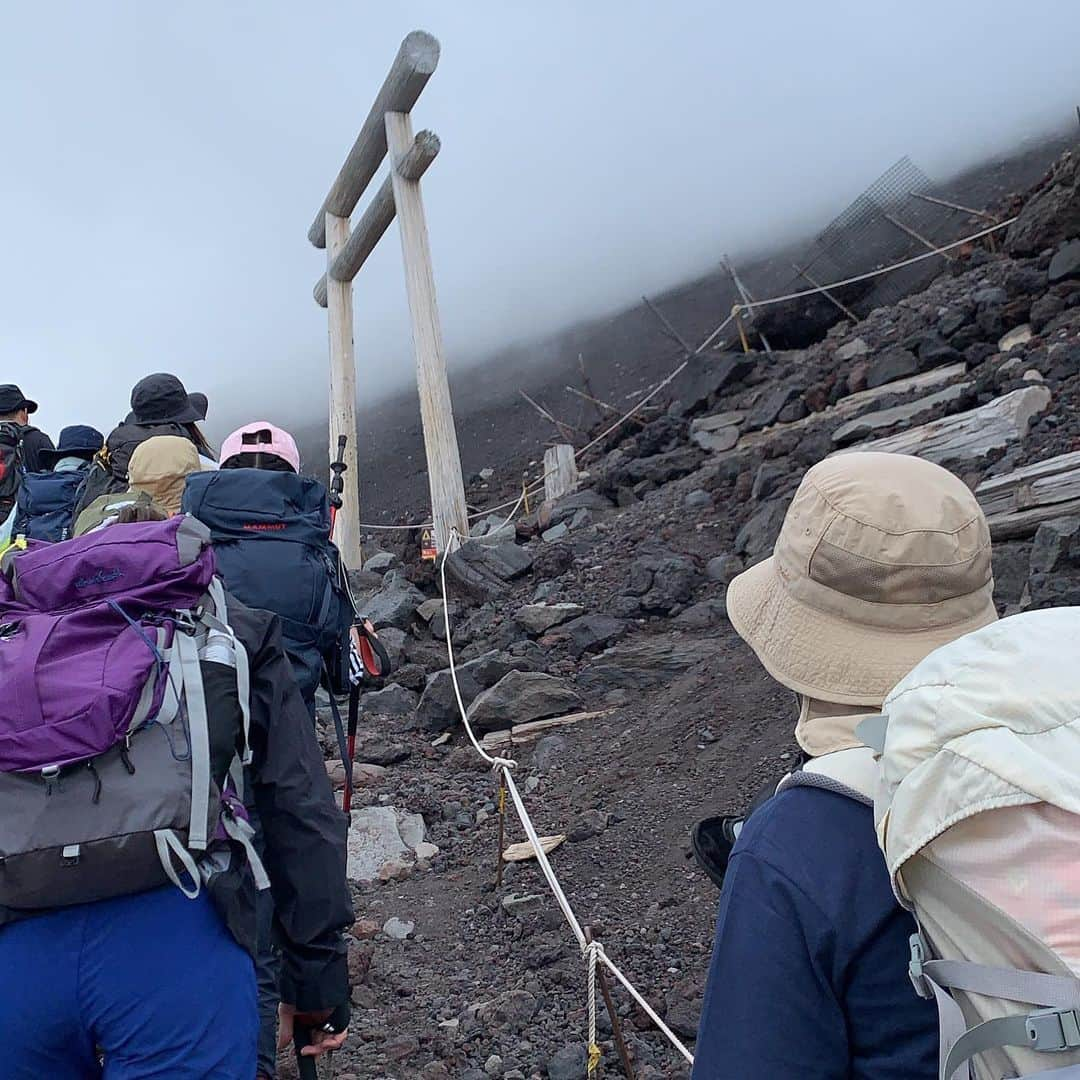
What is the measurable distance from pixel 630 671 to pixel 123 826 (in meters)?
4.85

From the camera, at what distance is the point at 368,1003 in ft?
12.4

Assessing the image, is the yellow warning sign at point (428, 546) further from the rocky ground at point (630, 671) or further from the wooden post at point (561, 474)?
the wooden post at point (561, 474)

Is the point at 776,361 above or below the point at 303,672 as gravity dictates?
below

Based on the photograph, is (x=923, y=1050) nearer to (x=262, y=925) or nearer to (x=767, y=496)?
(x=262, y=925)

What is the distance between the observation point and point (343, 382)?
10.8m

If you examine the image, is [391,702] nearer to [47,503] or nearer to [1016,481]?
[47,503]

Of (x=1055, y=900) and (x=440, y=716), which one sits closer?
(x=1055, y=900)

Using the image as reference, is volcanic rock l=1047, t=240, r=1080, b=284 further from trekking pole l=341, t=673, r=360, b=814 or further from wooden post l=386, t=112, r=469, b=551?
trekking pole l=341, t=673, r=360, b=814

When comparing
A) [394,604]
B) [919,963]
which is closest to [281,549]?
[919,963]

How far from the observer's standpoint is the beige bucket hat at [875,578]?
1476mm

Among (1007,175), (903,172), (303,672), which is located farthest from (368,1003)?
(1007,175)

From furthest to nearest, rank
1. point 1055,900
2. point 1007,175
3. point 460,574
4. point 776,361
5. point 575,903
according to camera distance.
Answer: point 1007,175 < point 776,361 < point 460,574 < point 575,903 < point 1055,900

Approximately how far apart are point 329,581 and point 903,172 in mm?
15801

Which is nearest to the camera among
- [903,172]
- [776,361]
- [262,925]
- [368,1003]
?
[262,925]
